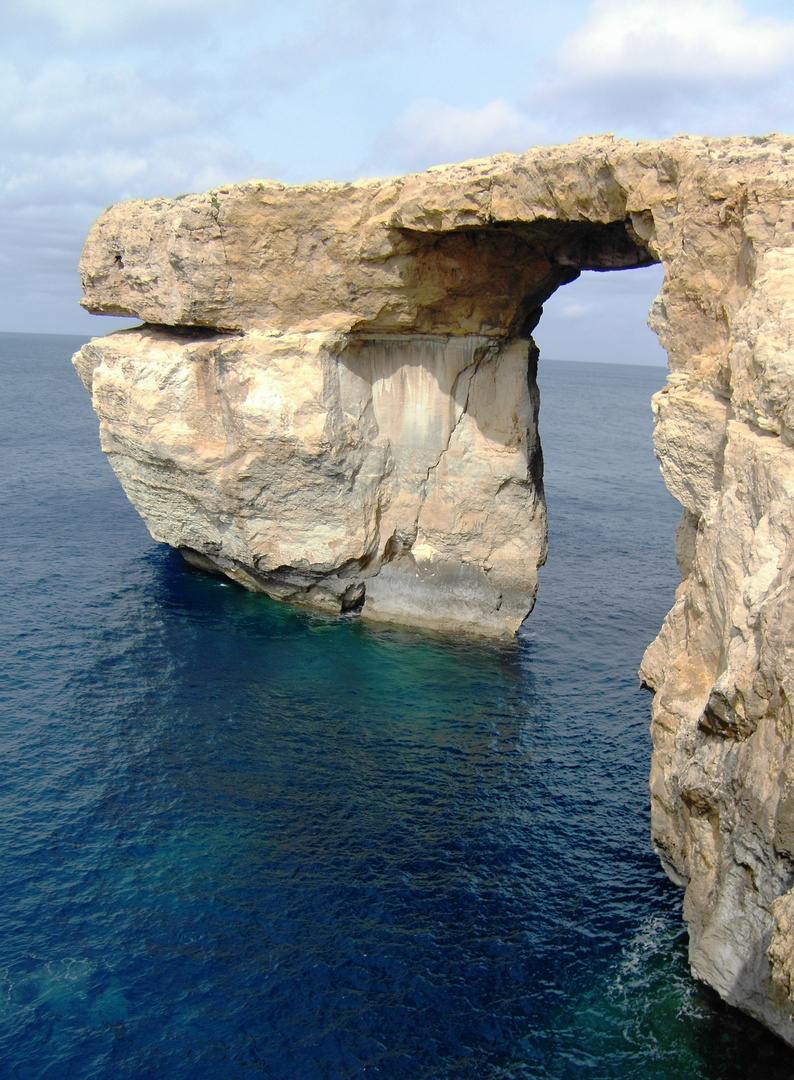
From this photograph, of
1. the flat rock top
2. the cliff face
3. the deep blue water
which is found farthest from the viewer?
the flat rock top

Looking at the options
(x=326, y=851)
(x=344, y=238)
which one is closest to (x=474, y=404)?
(x=344, y=238)

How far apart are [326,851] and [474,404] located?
17.5 meters

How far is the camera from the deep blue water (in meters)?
15.1

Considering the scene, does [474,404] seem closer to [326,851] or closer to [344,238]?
[344,238]

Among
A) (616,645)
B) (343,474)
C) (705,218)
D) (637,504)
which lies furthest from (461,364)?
(637,504)

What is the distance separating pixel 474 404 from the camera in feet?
103

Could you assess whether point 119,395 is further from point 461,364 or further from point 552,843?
point 552,843

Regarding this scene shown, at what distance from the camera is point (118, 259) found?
31.5 metres

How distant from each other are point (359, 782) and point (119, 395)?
60.4 ft

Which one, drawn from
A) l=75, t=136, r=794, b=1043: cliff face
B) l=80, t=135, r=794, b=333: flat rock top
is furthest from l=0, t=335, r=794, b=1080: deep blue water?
l=80, t=135, r=794, b=333: flat rock top

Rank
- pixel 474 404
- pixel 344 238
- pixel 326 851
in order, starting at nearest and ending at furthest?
pixel 326 851, pixel 344 238, pixel 474 404

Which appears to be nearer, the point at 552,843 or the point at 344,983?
the point at 344,983

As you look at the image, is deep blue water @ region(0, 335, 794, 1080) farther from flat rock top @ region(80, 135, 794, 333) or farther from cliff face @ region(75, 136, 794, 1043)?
flat rock top @ region(80, 135, 794, 333)

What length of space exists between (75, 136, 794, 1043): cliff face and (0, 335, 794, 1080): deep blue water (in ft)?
6.96
